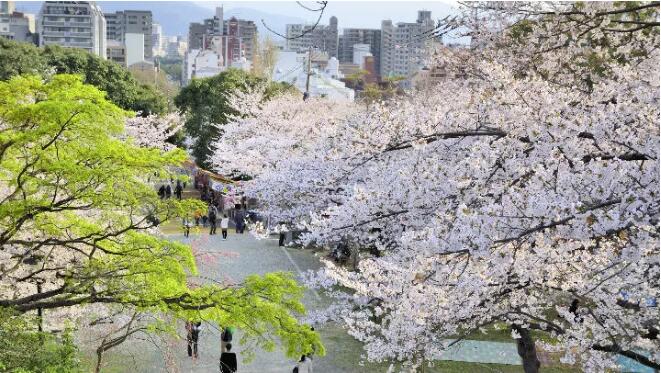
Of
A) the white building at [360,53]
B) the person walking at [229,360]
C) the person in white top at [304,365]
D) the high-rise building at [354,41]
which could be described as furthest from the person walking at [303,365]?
the high-rise building at [354,41]

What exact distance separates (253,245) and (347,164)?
44.7ft

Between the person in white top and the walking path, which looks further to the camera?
the walking path

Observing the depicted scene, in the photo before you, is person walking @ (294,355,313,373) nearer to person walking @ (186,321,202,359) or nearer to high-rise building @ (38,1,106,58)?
person walking @ (186,321,202,359)

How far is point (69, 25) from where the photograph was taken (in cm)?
12312

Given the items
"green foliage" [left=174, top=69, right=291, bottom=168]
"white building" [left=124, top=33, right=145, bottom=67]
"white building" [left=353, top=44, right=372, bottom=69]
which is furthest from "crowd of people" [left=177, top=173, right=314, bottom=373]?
"white building" [left=353, top=44, right=372, bottom=69]

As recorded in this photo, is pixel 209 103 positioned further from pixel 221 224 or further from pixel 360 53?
pixel 360 53

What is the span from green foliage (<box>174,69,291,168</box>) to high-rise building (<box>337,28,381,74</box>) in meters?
140

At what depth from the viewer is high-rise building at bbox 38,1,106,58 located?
400 feet

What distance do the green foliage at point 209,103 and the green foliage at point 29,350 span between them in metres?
23.9

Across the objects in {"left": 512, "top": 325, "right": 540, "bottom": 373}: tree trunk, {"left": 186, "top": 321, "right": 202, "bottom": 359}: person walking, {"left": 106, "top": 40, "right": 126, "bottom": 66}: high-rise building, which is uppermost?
{"left": 106, "top": 40, "right": 126, "bottom": 66}: high-rise building

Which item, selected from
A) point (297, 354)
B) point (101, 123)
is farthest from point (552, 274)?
point (101, 123)

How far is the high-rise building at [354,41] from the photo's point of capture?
18050 centimetres

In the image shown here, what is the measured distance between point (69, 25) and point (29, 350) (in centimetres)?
12459

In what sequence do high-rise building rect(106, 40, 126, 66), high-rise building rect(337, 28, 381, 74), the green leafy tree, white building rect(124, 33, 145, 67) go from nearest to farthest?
1. the green leafy tree
2. high-rise building rect(106, 40, 126, 66)
3. white building rect(124, 33, 145, 67)
4. high-rise building rect(337, 28, 381, 74)
